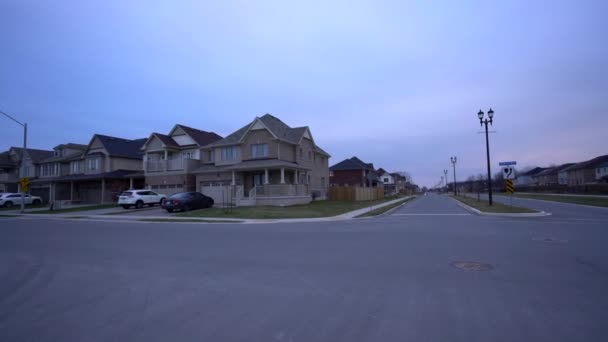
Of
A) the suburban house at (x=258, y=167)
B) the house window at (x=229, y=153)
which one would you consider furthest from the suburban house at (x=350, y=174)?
the house window at (x=229, y=153)

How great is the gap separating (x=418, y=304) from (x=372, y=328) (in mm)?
1169

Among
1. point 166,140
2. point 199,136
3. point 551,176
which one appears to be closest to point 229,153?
point 199,136

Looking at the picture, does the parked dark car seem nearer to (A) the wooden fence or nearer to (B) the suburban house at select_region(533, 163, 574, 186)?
(A) the wooden fence

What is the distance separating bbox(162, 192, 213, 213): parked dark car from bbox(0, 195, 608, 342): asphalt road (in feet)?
47.2

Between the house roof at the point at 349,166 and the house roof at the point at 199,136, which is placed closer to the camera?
the house roof at the point at 199,136

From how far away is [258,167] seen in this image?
28.8 m

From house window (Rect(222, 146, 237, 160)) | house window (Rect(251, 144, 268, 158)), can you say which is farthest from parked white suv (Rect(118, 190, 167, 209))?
house window (Rect(251, 144, 268, 158))

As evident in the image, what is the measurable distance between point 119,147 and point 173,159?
10644mm

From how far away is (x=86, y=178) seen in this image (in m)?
36.3

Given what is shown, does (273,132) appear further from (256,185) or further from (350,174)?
(350,174)

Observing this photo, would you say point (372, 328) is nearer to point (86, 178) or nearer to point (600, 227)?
point (600, 227)

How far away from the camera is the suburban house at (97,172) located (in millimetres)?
37844

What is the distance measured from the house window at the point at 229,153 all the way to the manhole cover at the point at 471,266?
89.0 ft

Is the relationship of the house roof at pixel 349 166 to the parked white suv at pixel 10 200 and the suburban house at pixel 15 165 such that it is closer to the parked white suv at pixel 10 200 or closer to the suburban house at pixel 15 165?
the parked white suv at pixel 10 200
